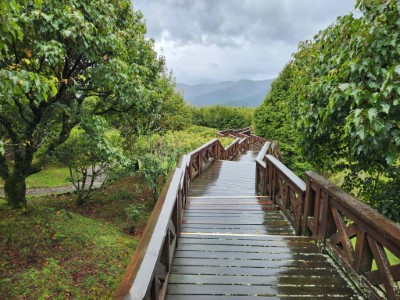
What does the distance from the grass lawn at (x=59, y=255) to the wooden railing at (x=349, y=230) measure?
168 inches

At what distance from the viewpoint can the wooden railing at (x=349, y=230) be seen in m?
2.24

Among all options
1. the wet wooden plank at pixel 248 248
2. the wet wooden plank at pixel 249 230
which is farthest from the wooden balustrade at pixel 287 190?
the wet wooden plank at pixel 248 248

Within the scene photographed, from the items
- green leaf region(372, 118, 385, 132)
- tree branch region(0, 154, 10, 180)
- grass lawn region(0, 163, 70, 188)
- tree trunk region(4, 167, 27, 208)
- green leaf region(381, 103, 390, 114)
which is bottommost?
grass lawn region(0, 163, 70, 188)

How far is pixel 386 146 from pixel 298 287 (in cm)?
182

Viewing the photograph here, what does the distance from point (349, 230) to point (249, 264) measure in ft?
3.79

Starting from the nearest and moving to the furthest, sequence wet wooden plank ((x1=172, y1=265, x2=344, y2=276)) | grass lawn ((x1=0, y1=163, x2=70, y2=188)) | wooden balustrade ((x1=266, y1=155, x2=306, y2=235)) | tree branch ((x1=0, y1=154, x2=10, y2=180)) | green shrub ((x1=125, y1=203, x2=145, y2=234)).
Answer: wet wooden plank ((x1=172, y1=265, x2=344, y2=276)) → wooden balustrade ((x1=266, y1=155, x2=306, y2=235)) → tree branch ((x1=0, y1=154, x2=10, y2=180)) → green shrub ((x1=125, y1=203, x2=145, y2=234)) → grass lawn ((x1=0, y1=163, x2=70, y2=188))

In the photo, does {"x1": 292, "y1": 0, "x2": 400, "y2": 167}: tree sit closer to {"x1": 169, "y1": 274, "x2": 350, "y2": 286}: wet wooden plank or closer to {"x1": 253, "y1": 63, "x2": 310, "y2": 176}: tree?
{"x1": 169, "y1": 274, "x2": 350, "y2": 286}: wet wooden plank

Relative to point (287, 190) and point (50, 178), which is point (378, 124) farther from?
point (50, 178)

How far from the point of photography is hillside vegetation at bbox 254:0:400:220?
2613 millimetres

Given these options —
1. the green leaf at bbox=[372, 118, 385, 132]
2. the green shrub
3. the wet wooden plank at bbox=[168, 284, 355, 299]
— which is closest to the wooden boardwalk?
the wet wooden plank at bbox=[168, 284, 355, 299]

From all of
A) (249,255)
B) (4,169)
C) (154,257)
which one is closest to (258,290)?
(249,255)

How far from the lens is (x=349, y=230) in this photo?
9.30 ft

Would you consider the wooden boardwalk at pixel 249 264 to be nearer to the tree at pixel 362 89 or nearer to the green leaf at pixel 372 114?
the tree at pixel 362 89

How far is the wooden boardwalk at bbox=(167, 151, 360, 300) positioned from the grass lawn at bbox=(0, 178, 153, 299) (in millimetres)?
2714
